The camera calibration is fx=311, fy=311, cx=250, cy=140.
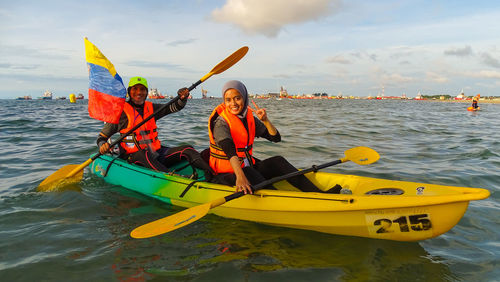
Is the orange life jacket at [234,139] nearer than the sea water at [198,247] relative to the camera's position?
No

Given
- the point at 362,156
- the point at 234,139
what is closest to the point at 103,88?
the point at 234,139

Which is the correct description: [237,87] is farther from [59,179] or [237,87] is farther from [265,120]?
[59,179]

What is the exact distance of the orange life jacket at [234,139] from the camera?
3959 mm

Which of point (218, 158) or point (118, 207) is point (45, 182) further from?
point (218, 158)

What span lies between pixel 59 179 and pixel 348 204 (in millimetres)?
4949

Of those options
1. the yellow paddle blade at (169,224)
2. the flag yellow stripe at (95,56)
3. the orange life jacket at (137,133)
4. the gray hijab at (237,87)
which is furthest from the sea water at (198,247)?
the flag yellow stripe at (95,56)

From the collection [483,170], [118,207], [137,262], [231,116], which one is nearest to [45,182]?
[118,207]

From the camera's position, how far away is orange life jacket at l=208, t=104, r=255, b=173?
396 centimetres

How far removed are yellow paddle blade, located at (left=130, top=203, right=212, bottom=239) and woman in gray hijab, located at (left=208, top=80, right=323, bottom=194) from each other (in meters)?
0.59

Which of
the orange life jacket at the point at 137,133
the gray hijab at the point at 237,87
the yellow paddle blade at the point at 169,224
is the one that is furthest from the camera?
the orange life jacket at the point at 137,133

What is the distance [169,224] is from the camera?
3340 millimetres

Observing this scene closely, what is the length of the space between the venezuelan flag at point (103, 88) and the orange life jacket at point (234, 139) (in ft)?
6.89

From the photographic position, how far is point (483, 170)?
615 centimetres

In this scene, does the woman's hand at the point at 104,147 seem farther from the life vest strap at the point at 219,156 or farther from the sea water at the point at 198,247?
the life vest strap at the point at 219,156
